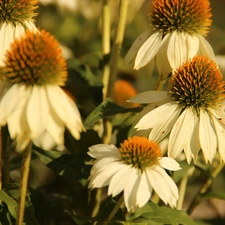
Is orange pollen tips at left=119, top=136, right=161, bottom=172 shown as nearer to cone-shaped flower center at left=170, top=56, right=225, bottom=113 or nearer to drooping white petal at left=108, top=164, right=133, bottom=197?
drooping white petal at left=108, top=164, right=133, bottom=197

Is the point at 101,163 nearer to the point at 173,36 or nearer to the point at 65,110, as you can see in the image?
the point at 65,110

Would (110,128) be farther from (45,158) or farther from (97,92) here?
(45,158)

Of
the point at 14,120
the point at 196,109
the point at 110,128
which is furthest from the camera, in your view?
the point at 110,128

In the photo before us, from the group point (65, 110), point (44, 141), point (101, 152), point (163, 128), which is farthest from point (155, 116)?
point (44, 141)

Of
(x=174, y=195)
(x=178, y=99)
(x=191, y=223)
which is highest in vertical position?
(x=178, y=99)

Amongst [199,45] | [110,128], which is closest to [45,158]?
[110,128]

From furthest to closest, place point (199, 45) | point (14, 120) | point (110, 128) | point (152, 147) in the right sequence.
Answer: point (110, 128)
point (199, 45)
point (152, 147)
point (14, 120)
